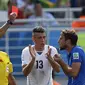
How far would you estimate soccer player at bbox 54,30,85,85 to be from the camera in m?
8.95

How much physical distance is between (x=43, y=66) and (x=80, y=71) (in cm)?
64

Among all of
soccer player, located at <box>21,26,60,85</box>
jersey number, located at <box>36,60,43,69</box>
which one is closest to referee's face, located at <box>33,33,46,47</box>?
soccer player, located at <box>21,26,60,85</box>

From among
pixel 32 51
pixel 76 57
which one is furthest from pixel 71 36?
pixel 32 51

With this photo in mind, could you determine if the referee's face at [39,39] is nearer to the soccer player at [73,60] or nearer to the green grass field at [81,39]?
the soccer player at [73,60]

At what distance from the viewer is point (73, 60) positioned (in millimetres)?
9062

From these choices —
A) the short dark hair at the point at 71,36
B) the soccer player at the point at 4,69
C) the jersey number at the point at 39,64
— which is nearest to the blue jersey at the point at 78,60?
the short dark hair at the point at 71,36

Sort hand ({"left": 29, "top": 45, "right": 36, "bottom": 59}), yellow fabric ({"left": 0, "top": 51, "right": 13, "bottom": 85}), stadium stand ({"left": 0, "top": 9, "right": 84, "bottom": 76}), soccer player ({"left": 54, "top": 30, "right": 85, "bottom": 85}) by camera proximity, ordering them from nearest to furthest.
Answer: yellow fabric ({"left": 0, "top": 51, "right": 13, "bottom": 85}) → soccer player ({"left": 54, "top": 30, "right": 85, "bottom": 85}) → hand ({"left": 29, "top": 45, "right": 36, "bottom": 59}) → stadium stand ({"left": 0, "top": 9, "right": 84, "bottom": 76})

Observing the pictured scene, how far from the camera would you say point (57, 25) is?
14805mm

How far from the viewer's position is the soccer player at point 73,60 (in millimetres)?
Answer: 8953

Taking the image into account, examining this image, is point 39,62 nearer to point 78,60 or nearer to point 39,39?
point 39,39

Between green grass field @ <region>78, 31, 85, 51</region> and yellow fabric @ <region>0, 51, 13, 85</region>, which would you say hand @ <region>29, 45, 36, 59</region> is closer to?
yellow fabric @ <region>0, 51, 13, 85</region>

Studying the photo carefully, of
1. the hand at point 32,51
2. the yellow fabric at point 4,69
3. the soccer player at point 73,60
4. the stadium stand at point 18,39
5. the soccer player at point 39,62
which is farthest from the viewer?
the stadium stand at point 18,39

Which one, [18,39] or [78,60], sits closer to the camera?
[78,60]

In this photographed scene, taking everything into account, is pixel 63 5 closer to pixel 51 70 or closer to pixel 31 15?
pixel 31 15
